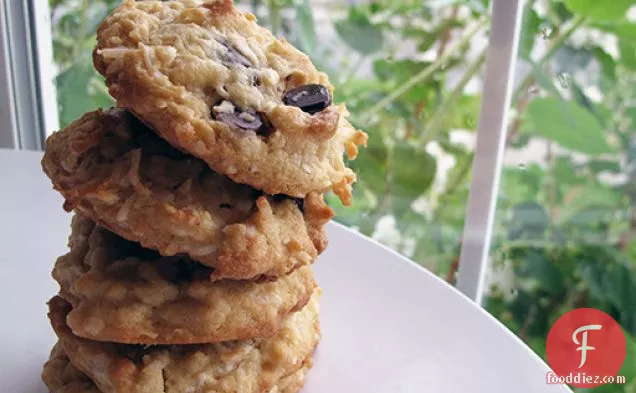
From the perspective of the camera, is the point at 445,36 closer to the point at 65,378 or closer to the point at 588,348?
the point at 588,348

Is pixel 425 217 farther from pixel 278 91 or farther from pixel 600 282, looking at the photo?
pixel 278 91

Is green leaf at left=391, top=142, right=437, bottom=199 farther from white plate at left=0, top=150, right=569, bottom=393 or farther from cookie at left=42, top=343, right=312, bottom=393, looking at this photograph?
cookie at left=42, top=343, right=312, bottom=393

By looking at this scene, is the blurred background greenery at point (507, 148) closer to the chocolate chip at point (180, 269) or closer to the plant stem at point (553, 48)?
the plant stem at point (553, 48)

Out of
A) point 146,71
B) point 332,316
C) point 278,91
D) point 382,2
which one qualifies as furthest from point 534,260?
point 146,71

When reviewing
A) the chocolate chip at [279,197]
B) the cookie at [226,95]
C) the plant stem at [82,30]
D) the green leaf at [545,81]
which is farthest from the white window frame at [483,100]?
the chocolate chip at [279,197]

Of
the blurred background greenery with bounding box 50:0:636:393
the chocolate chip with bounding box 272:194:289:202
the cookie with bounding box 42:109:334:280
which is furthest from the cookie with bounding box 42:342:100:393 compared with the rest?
the blurred background greenery with bounding box 50:0:636:393

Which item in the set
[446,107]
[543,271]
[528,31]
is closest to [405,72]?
[446,107]
